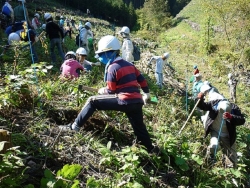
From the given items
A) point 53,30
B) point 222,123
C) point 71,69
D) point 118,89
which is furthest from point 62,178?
point 53,30

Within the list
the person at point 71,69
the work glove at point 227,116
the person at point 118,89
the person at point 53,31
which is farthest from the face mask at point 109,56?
the person at point 53,31

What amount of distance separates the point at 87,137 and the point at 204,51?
21.7 m

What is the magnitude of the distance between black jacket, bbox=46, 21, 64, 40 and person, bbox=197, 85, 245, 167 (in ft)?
15.7

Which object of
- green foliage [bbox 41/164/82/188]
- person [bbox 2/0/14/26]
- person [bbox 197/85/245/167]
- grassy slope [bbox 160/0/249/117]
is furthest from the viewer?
grassy slope [bbox 160/0/249/117]

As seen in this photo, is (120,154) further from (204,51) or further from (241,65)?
(204,51)

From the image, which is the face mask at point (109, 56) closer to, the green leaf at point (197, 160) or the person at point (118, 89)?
the person at point (118, 89)

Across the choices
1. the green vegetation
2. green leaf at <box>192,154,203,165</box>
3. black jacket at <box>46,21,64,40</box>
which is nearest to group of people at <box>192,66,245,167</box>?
the green vegetation

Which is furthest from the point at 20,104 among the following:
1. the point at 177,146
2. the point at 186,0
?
the point at 186,0

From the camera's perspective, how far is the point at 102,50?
149 inches

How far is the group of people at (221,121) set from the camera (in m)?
4.83

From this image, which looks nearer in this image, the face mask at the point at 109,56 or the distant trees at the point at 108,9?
the face mask at the point at 109,56

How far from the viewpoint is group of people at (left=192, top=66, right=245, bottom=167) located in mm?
4828

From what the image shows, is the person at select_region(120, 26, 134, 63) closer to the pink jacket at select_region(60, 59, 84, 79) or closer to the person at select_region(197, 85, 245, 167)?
the pink jacket at select_region(60, 59, 84, 79)

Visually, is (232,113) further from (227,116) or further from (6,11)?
(6,11)
